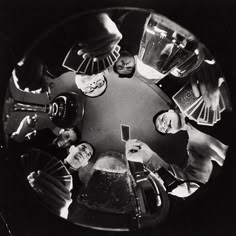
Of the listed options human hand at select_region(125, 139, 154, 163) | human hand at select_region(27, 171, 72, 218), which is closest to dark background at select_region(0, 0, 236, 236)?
human hand at select_region(27, 171, 72, 218)

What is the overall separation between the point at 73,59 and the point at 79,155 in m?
0.19

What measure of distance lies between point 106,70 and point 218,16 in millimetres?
220

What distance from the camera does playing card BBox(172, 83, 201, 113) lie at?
0.78 meters

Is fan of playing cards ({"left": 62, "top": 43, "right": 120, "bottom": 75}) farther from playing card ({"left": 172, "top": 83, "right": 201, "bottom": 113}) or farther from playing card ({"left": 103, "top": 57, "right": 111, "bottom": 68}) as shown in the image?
playing card ({"left": 172, "top": 83, "right": 201, "bottom": 113})

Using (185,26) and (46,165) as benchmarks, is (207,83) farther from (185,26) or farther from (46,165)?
(46,165)

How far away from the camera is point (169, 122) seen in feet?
2.63

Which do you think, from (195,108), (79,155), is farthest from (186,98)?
(79,155)

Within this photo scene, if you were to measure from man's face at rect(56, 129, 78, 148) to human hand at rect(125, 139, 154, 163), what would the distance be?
0.34 feet

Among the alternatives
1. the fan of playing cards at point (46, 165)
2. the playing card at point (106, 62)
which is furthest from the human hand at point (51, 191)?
the playing card at point (106, 62)

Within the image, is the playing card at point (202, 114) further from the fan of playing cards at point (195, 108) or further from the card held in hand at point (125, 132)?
the card held in hand at point (125, 132)

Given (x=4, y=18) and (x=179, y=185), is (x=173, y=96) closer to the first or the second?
(x=179, y=185)

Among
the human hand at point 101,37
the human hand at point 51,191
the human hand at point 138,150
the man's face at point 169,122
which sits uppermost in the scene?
the human hand at point 101,37

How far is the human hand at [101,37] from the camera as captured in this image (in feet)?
2.43

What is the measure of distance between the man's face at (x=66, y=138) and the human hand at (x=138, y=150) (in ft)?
0.34
